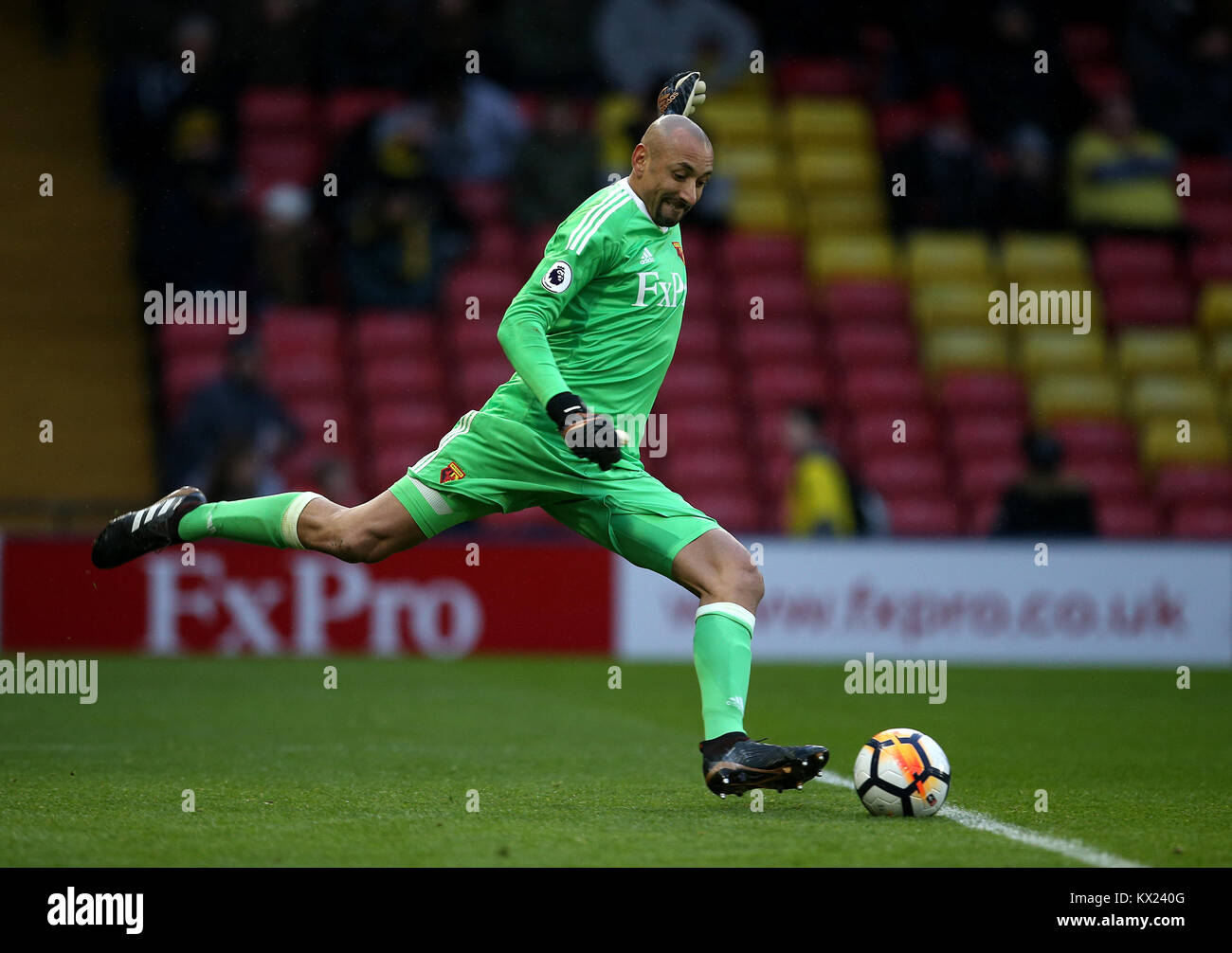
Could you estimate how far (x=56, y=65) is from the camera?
18.0m

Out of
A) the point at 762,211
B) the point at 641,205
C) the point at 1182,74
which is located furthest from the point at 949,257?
the point at 641,205

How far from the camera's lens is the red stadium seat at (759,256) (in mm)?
17328

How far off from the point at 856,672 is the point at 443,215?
241 inches

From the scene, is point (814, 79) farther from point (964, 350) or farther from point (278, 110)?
point (278, 110)

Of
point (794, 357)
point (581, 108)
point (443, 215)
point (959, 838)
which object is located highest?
point (581, 108)

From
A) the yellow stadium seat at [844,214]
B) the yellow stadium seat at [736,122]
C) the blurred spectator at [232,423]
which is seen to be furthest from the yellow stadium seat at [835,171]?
the blurred spectator at [232,423]

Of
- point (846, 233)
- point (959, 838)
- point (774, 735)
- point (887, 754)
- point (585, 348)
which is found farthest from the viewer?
A: point (846, 233)

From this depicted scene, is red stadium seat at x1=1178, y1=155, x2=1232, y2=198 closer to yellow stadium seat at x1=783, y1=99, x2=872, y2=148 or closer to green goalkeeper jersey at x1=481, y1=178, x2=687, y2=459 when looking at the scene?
yellow stadium seat at x1=783, y1=99, x2=872, y2=148

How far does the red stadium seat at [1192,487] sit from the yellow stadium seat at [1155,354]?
146 cm

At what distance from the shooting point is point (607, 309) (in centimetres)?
623

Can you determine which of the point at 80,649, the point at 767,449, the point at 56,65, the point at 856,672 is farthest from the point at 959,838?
the point at 56,65

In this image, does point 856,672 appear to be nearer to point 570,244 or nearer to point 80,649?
point 80,649

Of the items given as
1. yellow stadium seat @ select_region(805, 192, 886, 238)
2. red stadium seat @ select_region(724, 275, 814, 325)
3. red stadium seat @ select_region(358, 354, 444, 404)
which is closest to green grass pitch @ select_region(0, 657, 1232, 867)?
red stadium seat @ select_region(358, 354, 444, 404)

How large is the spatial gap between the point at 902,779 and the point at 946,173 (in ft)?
39.6
